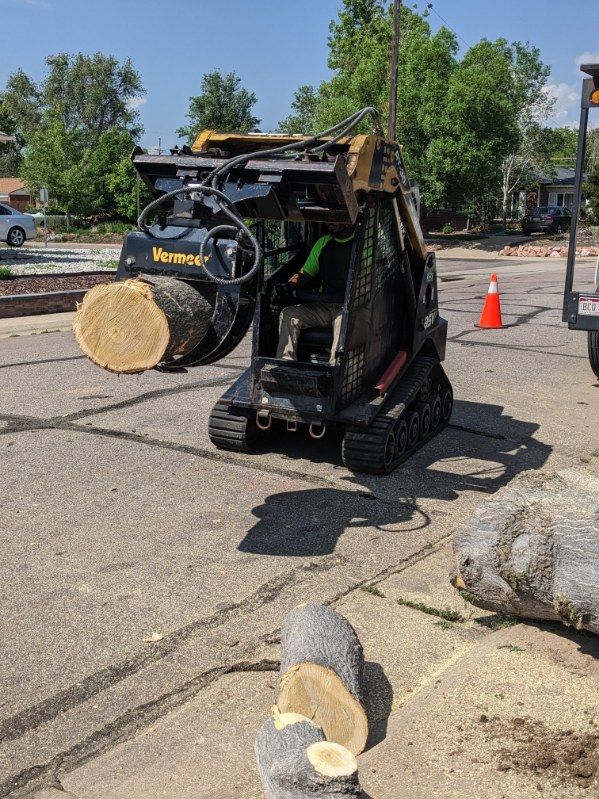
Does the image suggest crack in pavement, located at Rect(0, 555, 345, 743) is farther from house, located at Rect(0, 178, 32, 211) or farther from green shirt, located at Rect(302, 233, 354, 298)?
house, located at Rect(0, 178, 32, 211)

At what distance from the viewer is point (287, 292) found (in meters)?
7.62

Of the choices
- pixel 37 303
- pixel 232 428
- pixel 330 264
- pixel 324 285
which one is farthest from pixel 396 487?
pixel 37 303

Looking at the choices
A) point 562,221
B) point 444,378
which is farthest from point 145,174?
point 562,221

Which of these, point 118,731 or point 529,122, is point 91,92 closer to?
point 529,122

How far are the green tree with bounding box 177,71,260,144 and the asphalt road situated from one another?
61.8 m

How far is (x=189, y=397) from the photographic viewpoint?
9.95m

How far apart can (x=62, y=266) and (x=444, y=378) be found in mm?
17864

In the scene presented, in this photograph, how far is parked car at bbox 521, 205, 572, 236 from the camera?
150ft

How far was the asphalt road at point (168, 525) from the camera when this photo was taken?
4324mm

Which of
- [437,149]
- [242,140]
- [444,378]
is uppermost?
[437,149]

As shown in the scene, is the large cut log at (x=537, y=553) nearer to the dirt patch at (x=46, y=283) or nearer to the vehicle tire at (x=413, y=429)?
the vehicle tire at (x=413, y=429)

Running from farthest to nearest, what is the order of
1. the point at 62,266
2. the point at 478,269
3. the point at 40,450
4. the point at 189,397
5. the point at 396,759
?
the point at 478,269 < the point at 62,266 < the point at 189,397 < the point at 40,450 < the point at 396,759

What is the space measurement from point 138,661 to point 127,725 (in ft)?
1.80

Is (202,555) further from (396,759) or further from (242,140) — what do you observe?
(242,140)
